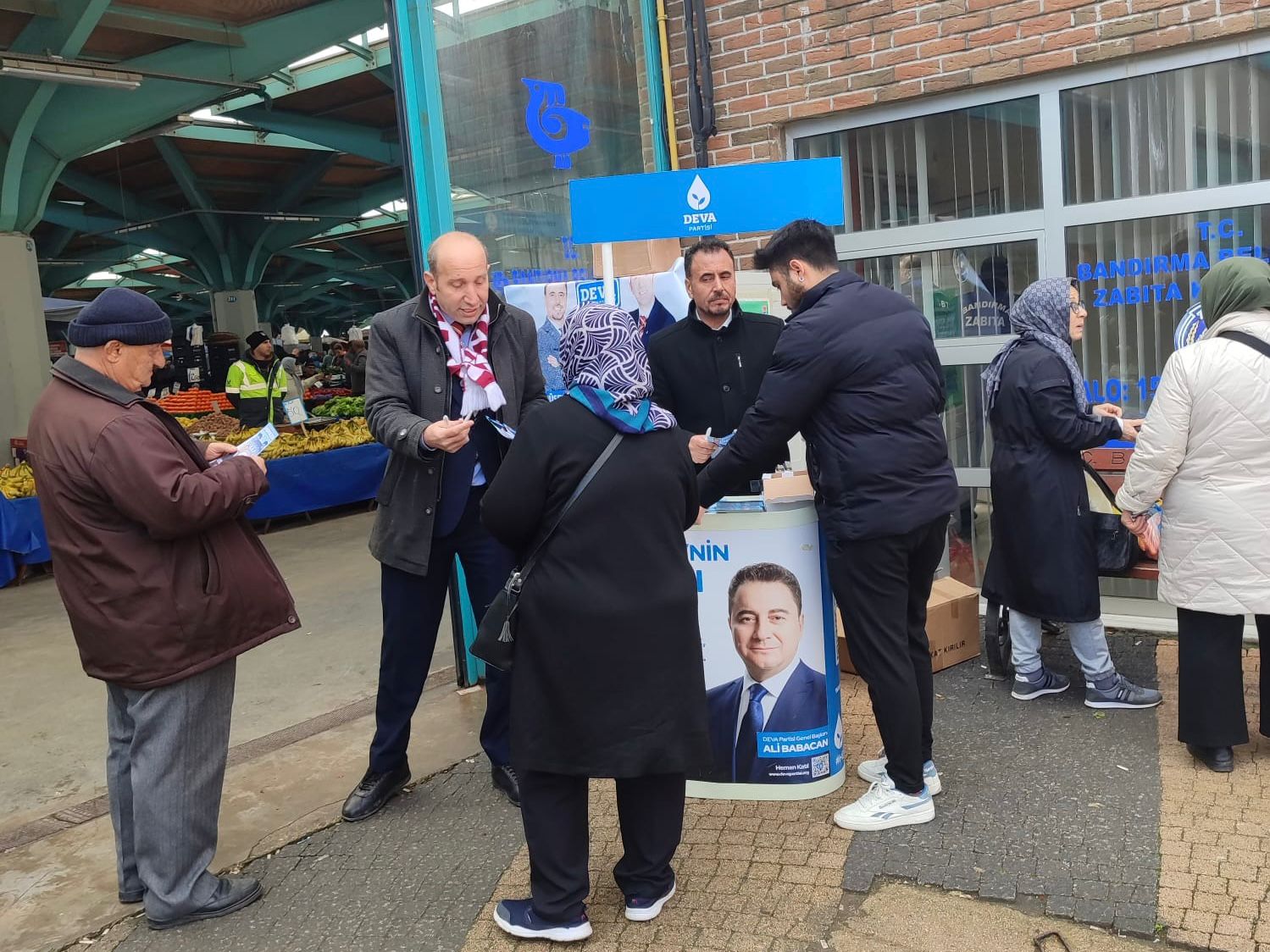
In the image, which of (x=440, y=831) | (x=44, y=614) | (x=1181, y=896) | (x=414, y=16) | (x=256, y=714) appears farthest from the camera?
(x=44, y=614)

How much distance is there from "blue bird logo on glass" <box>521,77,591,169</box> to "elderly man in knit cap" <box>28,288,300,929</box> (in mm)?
2520

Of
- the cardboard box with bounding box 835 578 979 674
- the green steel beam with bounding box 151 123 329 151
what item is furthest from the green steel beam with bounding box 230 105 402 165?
the cardboard box with bounding box 835 578 979 674

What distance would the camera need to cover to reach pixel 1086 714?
4262mm

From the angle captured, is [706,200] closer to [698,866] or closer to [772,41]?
[772,41]

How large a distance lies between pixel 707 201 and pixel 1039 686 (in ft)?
7.94

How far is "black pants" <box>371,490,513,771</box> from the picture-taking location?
374cm

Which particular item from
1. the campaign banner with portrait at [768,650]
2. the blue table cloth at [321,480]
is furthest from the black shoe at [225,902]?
the blue table cloth at [321,480]

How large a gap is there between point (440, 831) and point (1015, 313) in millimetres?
2935

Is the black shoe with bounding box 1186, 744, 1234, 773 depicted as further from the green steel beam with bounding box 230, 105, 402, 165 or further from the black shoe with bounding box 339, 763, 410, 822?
the green steel beam with bounding box 230, 105, 402, 165

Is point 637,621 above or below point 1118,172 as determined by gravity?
below

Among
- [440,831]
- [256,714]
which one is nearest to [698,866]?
[440,831]

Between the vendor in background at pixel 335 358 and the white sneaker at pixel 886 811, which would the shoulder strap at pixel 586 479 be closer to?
the white sneaker at pixel 886 811

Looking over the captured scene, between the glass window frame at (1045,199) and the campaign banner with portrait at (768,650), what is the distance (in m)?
2.33

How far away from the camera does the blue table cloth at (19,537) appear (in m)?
8.64
